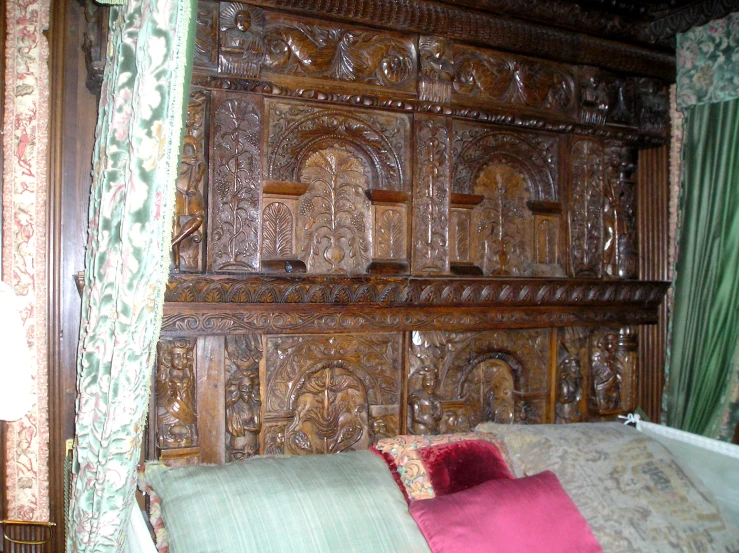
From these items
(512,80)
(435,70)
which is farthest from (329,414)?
(512,80)

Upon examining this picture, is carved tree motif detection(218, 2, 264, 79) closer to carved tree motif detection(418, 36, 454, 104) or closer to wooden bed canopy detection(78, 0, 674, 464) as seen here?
wooden bed canopy detection(78, 0, 674, 464)

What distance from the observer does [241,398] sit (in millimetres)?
2213

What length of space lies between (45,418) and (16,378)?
0.55 m

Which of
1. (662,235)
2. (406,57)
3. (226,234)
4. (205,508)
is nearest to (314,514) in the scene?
(205,508)

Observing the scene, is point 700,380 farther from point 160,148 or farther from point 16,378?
point 16,378

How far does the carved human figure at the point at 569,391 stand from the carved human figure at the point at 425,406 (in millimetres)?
682

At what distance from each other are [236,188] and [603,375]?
6.56ft

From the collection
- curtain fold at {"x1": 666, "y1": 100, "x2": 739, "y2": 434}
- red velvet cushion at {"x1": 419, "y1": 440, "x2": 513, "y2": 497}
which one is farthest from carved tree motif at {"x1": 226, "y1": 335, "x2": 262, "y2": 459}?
curtain fold at {"x1": 666, "y1": 100, "x2": 739, "y2": 434}

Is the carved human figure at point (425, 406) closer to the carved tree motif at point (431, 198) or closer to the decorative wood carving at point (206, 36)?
the carved tree motif at point (431, 198)

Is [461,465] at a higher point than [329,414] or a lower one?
lower

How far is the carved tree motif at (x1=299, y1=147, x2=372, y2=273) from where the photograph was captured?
242 centimetres

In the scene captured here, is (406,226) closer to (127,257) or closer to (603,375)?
(603,375)

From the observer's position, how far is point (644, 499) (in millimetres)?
2115

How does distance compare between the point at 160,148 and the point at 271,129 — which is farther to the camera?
the point at 271,129
